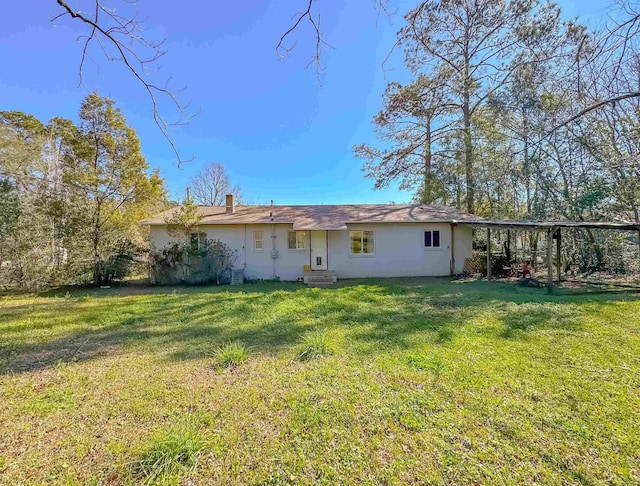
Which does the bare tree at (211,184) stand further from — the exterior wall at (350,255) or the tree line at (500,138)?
the exterior wall at (350,255)

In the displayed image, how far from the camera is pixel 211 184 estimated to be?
30.1 metres

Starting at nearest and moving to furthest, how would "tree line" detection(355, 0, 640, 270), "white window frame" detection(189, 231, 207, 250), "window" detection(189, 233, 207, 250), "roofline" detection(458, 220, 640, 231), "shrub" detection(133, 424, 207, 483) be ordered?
1. "shrub" detection(133, 424, 207, 483)
2. "roofline" detection(458, 220, 640, 231)
3. "tree line" detection(355, 0, 640, 270)
4. "window" detection(189, 233, 207, 250)
5. "white window frame" detection(189, 231, 207, 250)

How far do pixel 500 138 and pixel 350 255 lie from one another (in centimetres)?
1020

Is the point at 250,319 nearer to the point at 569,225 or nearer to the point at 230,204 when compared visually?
the point at 230,204

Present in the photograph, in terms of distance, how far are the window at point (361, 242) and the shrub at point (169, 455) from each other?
11535 mm

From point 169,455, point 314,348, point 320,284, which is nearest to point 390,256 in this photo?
point 320,284

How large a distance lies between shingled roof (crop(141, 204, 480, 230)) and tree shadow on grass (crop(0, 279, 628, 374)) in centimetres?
396

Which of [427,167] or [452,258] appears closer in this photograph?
[452,258]

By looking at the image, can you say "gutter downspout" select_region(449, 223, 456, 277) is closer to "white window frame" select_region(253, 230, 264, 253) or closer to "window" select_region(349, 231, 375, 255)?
"window" select_region(349, 231, 375, 255)

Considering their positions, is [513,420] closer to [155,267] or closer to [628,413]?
[628,413]

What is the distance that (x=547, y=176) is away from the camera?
14.6 m

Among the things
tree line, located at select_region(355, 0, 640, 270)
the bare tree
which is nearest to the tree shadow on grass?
tree line, located at select_region(355, 0, 640, 270)

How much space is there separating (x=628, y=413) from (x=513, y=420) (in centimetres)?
124

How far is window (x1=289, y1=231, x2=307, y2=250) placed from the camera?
1380 centimetres
